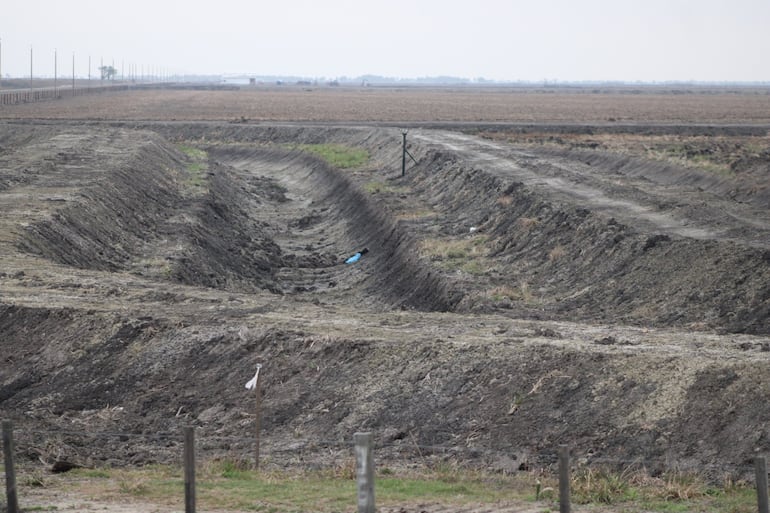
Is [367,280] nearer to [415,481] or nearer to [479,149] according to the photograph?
[415,481]

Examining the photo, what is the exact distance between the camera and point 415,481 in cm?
1312

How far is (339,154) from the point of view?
6419 centimetres

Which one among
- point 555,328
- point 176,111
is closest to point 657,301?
point 555,328

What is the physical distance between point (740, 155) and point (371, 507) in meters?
52.5

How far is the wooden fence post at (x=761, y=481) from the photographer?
29.6 feet

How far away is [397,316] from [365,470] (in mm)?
12076

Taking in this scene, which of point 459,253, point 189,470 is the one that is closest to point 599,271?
point 459,253

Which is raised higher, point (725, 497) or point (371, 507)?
point (371, 507)

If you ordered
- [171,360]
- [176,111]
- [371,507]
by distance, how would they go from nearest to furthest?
1. [371,507]
2. [171,360]
3. [176,111]

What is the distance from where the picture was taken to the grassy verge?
37.7 ft

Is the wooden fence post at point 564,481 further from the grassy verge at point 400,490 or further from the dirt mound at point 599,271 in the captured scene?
the dirt mound at point 599,271

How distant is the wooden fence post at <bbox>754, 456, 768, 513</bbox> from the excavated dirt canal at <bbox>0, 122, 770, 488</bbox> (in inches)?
157

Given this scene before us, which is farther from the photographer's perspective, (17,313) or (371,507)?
(17,313)

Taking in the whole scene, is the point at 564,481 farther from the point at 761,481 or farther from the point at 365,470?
the point at 365,470
